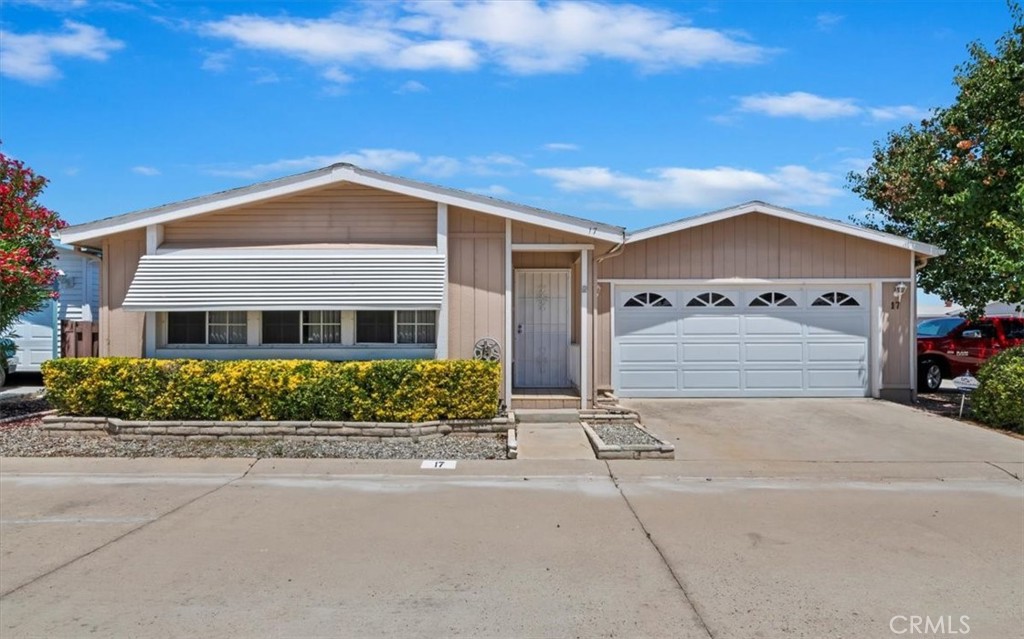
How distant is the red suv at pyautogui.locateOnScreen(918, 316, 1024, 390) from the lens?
15.3 m

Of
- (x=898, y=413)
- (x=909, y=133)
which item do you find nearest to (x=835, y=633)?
(x=898, y=413)

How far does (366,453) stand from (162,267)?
15.4ft

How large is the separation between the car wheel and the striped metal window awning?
11569mm

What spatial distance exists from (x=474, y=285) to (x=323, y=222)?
2.54 m

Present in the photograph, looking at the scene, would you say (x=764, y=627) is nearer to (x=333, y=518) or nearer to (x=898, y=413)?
(x=333, y=518)

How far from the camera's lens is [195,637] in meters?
4.03

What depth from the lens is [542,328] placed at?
13.0 metres

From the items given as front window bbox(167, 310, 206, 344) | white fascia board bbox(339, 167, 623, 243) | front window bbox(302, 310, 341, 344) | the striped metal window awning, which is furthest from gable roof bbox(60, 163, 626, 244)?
front window bbox(302, 310, 341, 344)

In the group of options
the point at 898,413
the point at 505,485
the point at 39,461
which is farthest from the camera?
the point at 898,413

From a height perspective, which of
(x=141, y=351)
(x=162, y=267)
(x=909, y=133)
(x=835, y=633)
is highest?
(x=909, y=133)

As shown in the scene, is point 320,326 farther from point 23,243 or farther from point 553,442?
point 23,243

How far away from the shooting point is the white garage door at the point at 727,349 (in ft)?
44.2

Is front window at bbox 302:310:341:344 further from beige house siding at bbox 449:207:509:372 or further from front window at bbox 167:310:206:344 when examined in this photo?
beige house siding at bbox 449:207:509:372

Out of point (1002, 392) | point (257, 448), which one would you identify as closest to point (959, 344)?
point (1002, 392)
